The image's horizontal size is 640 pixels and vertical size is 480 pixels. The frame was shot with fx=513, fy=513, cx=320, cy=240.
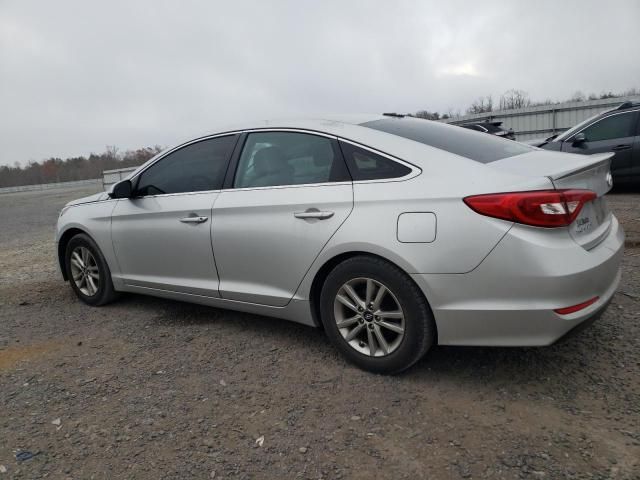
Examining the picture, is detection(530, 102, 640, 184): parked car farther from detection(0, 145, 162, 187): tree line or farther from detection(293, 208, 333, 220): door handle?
detection(0, 145, 162, 187): tree line

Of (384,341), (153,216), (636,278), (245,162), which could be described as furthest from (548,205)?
(153,216)

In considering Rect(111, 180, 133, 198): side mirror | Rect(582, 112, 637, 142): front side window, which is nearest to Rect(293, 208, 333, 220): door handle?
Rect(111, 180, 133, 198): side mirror

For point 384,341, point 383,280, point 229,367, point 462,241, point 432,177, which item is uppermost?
point 432,177

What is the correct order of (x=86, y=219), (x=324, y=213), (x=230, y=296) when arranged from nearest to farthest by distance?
(x=324, y=213), (x=230, y=296), (x=86, y=219)

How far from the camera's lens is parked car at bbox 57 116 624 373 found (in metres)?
2.53

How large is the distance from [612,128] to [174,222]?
7955mm

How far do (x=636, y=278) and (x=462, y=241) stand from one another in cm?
266

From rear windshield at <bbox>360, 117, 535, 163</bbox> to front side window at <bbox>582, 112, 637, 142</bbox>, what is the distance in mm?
6371

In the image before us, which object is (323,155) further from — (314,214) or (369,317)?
(369,317)

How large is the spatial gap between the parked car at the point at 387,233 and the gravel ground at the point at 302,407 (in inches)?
12.0

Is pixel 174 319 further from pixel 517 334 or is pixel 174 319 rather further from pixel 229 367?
pixel 517 334

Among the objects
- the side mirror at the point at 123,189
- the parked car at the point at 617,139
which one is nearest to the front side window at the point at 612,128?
the parked car at the point at 617,139

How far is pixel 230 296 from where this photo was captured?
368 centimetres

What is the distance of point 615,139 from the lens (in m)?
8.66
